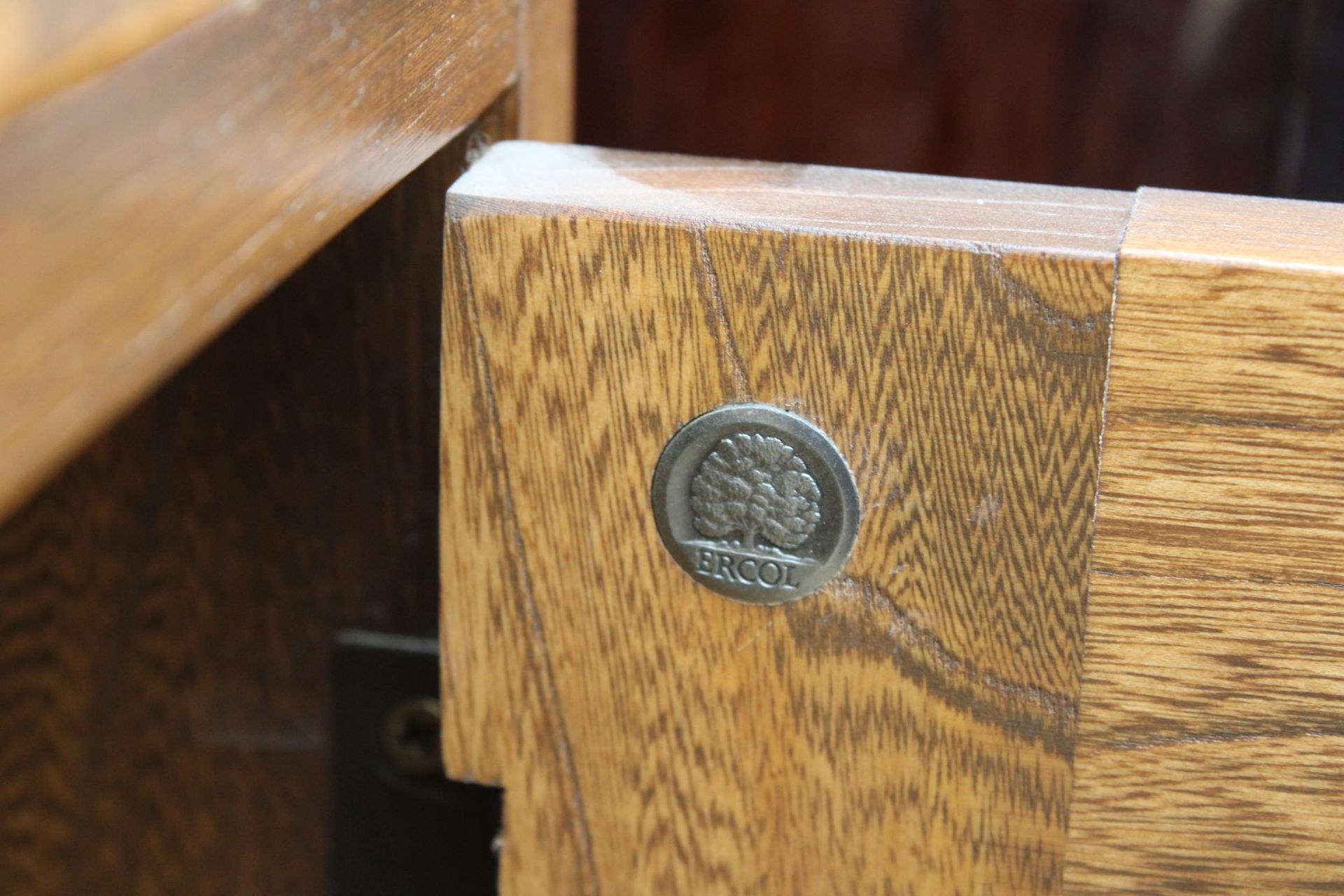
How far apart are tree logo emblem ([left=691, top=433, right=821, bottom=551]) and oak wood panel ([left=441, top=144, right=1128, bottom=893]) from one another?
0.01 m

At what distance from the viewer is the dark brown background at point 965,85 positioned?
3.43 feet

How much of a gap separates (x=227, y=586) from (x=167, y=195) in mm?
376

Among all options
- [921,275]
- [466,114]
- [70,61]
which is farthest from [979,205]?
[70,61]

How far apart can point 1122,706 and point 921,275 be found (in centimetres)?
13

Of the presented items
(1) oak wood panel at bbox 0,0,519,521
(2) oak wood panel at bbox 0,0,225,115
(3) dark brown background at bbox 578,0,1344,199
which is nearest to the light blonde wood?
(1) oak wood panel at bbox 0,0,519,521

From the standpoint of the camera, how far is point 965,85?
1070 millimetres

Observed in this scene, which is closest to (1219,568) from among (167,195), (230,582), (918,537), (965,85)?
(918,537)

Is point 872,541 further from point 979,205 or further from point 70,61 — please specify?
point 70,61

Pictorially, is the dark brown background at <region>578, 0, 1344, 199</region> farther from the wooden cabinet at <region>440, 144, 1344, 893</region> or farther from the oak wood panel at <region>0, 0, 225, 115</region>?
the oak wood panel at <region>0, 0, 225, 115</region>

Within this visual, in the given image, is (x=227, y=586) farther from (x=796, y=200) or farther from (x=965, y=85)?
(x=965, y=85)

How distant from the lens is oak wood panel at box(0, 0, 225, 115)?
17 cm

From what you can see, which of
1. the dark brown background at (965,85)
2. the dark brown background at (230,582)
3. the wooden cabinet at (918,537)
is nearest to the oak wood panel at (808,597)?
the wooden cabinet at (918,537)

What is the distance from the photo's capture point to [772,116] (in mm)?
1095

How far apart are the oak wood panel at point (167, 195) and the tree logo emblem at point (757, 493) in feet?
0.40
